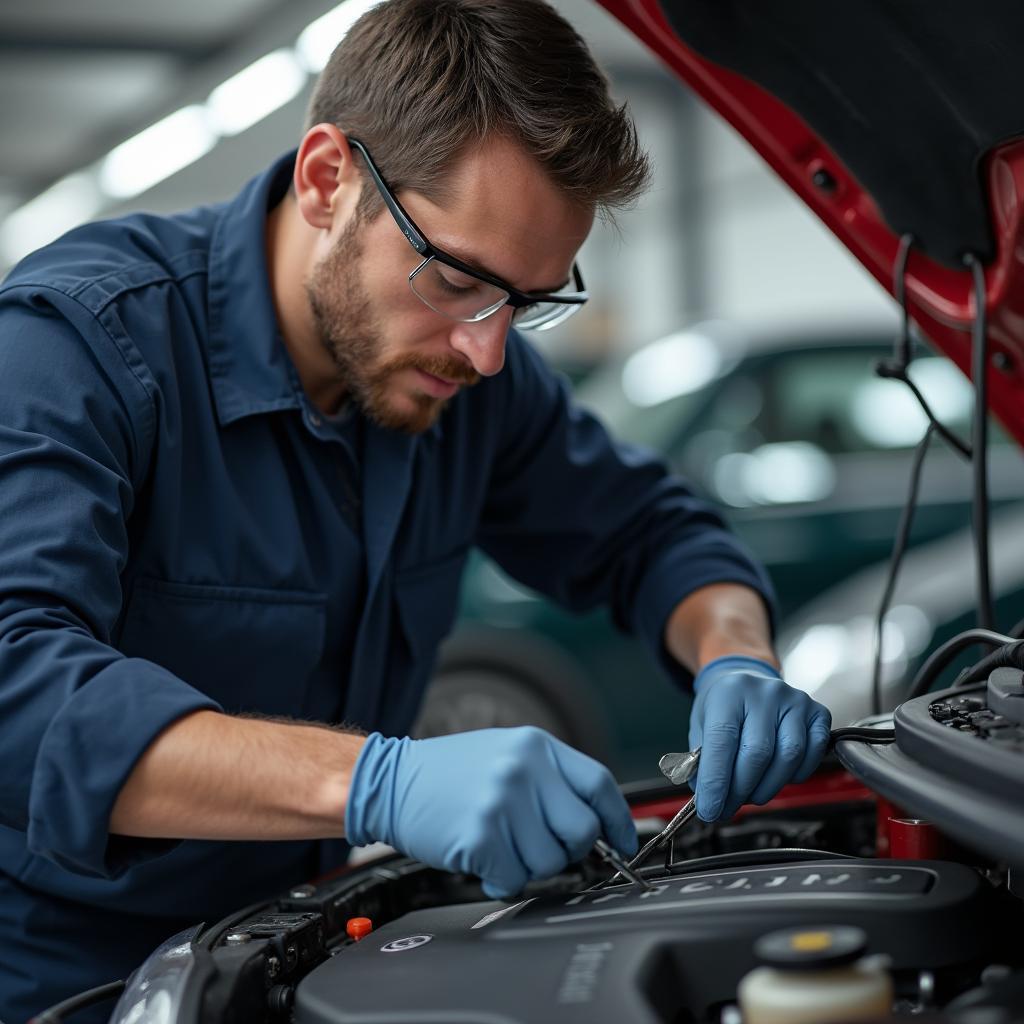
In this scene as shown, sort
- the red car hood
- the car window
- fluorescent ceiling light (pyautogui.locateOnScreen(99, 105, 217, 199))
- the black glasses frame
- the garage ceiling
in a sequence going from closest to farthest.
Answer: the red car hood, the black glasses frame, the car window, the garage ceiling, fluorescent ceiling light (pyautogui.locateOnScreen(99, 105, 217, 199))

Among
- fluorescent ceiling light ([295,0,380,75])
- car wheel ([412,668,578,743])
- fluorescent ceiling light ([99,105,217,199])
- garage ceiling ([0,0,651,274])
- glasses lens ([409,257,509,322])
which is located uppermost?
garage ceiling ([0,0,651,274])

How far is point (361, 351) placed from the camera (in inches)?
53.6

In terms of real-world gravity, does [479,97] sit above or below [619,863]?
above

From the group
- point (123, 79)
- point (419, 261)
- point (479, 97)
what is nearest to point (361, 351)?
point (419, 261)

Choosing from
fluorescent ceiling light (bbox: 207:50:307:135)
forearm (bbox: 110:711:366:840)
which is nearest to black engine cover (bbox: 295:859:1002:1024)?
forearm (bbox: 110:711:366:840)

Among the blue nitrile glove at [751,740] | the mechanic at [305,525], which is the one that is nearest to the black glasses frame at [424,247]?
the mechanic at [305,525]

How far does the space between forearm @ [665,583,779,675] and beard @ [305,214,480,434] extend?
1.33 ft

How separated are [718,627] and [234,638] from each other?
1.85ft

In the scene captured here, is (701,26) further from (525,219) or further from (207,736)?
(207,736)

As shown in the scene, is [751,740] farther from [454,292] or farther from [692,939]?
[454,292]

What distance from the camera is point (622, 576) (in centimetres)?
172

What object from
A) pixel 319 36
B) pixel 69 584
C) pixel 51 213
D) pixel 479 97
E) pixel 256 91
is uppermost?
pixel 51 213

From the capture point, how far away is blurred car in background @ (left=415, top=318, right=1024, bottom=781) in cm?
352

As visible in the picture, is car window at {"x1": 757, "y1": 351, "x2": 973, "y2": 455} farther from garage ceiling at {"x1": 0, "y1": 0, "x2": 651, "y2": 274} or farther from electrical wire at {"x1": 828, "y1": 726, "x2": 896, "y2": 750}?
electrical wire at {"x1": 828, "y1": 726, "x2": 896, "y2": 750}
